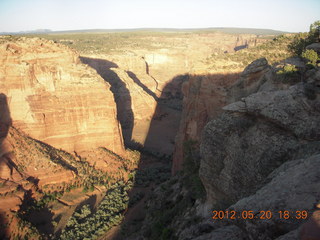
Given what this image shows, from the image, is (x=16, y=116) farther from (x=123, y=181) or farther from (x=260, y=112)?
(x=260, y=112)

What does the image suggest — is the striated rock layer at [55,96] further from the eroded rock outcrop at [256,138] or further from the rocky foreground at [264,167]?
the eroded rock outcrop at [256,138]

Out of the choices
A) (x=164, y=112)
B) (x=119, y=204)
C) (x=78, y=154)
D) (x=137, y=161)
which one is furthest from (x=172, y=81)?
(x=119, y=204)

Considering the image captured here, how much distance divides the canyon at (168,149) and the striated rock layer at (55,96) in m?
0.10

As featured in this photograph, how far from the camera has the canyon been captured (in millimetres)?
8250

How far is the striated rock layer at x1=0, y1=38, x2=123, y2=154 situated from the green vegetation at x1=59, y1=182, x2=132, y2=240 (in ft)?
23.6

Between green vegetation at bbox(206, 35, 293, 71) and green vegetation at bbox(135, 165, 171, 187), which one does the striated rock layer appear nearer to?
green vegetation at bbox(135, 165, 171, 187)

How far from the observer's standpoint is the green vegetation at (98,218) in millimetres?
19109

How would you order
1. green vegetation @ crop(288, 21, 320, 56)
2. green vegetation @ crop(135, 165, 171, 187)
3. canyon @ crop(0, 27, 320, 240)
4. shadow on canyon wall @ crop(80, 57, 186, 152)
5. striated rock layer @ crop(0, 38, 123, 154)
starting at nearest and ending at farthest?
1. canyon @ crop(0, 27, 320, 240)
2. green vegetation @ crop(288, 21, 320, 56)
3. striated rock layer @ crop(0, 38, 123, 154)
4. green vegetation @ crop(135, 165, 171, 187)
5. shadow on canyon wall @ crop(80, 57, 186, 152)

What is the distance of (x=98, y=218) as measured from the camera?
2070 cm

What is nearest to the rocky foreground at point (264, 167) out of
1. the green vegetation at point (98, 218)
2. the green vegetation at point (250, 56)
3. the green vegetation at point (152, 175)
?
the green vegetation at point (250, 56)

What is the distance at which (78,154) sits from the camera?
2747cm

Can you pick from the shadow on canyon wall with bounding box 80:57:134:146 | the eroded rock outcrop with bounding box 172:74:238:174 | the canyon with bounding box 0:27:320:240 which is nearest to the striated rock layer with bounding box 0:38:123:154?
the canyon with bounding box 0:27:320:240

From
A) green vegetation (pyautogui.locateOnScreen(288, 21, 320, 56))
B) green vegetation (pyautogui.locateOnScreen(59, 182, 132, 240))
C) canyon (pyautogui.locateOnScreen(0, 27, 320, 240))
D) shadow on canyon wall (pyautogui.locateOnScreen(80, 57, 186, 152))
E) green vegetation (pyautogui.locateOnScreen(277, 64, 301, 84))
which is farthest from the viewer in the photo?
shadow on canyon wall (pyautogui.locateOnScreen(80, 57, 186, 152))

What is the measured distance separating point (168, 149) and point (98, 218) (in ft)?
60.5
